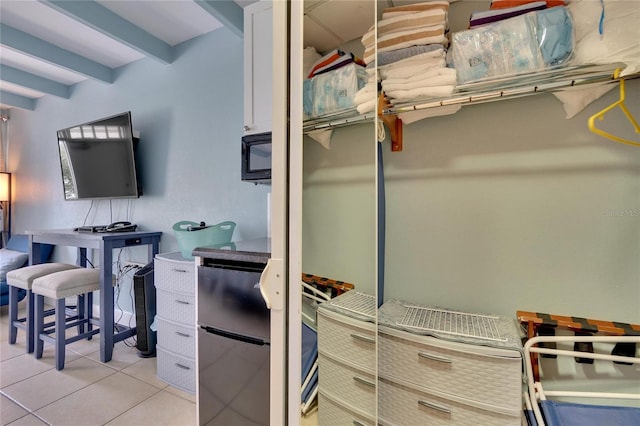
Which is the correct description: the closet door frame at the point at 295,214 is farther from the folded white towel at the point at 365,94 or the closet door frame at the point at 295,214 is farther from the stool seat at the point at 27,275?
the stool seat at the point at 27,275

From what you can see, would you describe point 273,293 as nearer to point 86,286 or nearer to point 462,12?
point 462,12

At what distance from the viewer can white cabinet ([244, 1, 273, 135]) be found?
1.71 m

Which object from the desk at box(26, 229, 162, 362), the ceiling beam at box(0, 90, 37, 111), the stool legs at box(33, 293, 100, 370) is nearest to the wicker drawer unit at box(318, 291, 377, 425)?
the desk at box(26, 229, 162, 362)

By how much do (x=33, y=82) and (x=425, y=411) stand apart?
175 inches

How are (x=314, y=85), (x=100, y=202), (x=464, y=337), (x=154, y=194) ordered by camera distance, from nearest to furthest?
1. (x=314, y=85)
2. (x=464, y=337)
3. (x=154, y=194)
4. (x=100, y=202)

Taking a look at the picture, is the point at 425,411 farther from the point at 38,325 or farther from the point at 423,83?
the point at 38,325

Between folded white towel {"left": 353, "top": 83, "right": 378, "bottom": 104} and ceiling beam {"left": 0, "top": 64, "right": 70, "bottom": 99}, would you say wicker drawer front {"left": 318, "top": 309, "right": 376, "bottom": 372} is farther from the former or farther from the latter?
ceiling beam {"left": 0, "top": 64, "right": 70, "bottom": 99}

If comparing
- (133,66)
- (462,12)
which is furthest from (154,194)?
(462,12)

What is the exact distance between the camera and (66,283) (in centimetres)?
205

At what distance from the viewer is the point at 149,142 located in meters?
2.62

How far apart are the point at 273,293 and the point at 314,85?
612 millimetres

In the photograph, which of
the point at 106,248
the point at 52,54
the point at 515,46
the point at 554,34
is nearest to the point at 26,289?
the point at 106,248

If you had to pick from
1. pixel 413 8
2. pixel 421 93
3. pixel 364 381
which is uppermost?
pixel 413 8

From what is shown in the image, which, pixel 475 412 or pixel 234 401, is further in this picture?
pixel 234 401
